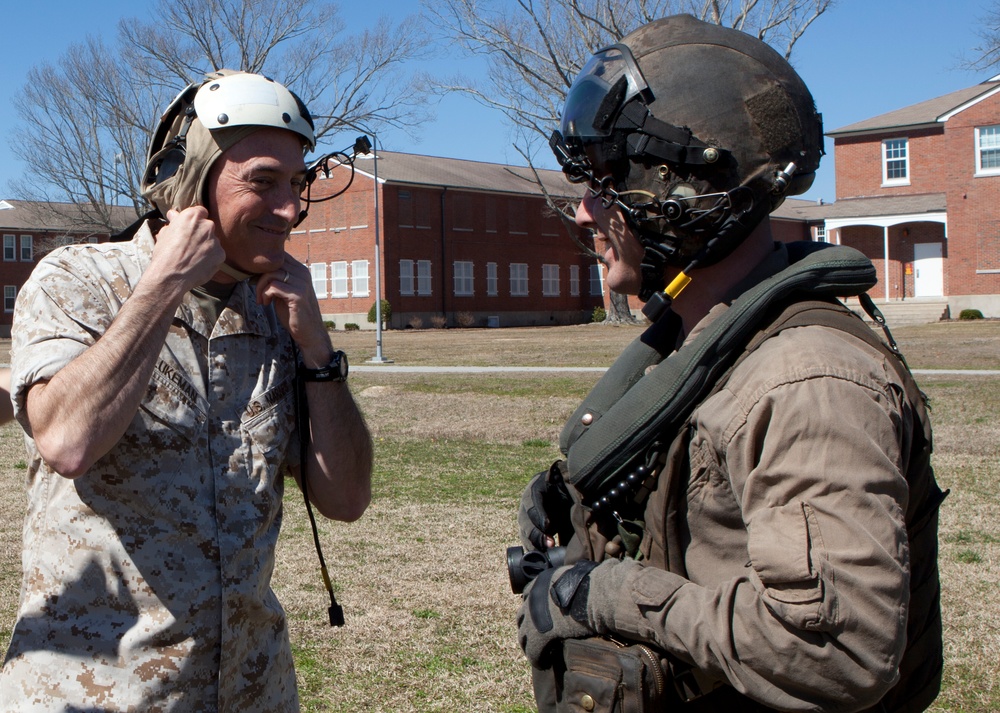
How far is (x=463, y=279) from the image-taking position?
2234 inches

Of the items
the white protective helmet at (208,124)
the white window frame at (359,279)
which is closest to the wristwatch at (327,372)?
the white protective helmet at (208,124)

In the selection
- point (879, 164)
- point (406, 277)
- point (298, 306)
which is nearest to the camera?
point (298, 306)

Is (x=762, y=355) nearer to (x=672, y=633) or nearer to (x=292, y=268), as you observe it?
(x=672, y=633)

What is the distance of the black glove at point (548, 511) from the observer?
2447mm

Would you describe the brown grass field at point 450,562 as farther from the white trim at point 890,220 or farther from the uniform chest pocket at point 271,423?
the white trim at point 890,220

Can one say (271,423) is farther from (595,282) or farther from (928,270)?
(595,282)

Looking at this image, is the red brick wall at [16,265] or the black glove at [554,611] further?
the red brick wall at [16,265]

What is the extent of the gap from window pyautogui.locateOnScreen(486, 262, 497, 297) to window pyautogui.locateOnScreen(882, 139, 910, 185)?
2166 centimetres

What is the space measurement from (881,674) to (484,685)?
3335mm

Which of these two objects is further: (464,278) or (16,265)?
(16,265)

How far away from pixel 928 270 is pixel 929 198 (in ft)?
10.5

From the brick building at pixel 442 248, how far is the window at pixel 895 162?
15.3 m

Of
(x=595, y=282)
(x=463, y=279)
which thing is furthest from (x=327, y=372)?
(x=595, y=282)

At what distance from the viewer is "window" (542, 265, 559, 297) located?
200 ft
